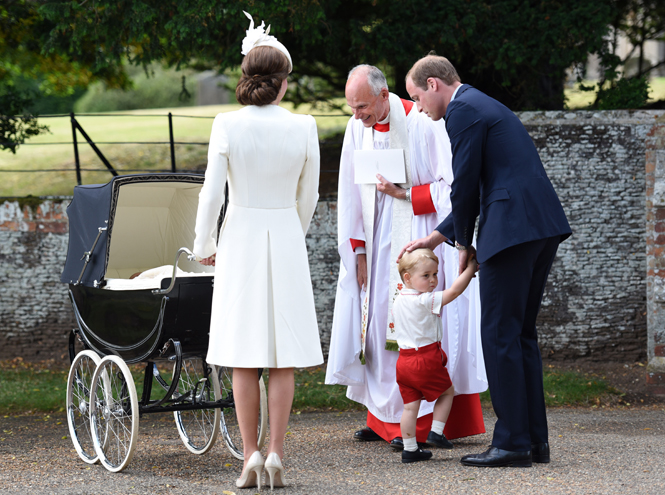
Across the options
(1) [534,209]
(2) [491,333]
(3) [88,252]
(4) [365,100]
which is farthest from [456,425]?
(3) [88,252]

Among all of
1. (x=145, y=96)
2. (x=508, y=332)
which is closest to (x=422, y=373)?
(x=508, y=332)

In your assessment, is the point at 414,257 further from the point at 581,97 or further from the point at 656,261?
the point at 581,97

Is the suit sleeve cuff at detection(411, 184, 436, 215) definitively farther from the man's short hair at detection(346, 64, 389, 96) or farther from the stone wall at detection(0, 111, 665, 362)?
the stone wall at detection(0, 111, 665, 362)

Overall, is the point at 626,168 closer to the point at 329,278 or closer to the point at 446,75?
the point at 329,278

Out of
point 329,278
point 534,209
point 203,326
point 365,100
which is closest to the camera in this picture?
point 534,209

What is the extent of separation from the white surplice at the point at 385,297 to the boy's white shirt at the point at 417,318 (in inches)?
16.8

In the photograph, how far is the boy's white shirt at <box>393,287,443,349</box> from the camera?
4.55 meters

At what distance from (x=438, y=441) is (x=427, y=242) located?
1.23m

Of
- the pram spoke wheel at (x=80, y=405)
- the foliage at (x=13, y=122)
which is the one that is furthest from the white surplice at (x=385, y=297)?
the foliage at (x=13, y=122)

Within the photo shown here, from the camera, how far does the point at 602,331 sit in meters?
8.08

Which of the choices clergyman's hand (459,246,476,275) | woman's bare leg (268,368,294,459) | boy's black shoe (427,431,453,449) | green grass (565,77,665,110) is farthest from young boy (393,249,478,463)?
green grass (565,77,665,110)

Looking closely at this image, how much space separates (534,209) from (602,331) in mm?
4320

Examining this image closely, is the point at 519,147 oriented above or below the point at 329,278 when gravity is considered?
above

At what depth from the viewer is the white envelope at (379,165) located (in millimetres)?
5043
